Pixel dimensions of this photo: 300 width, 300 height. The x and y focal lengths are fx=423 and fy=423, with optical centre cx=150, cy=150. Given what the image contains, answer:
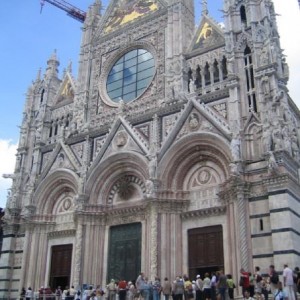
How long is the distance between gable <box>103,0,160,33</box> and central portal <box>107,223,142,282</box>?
13.1m

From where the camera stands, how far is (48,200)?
78.6 feet

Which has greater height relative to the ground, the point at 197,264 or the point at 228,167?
the point at 228,167

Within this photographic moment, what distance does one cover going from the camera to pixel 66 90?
1079 inches

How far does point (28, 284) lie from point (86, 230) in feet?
15.2

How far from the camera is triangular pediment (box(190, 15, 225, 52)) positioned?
2146 centimetres

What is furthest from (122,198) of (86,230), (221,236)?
(221,236)

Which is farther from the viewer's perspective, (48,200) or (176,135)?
(48,200)

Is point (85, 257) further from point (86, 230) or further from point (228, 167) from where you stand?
point (228, 167)

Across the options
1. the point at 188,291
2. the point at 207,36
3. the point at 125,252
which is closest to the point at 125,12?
the point at 207,36

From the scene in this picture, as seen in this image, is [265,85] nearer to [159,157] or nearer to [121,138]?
[159,157]

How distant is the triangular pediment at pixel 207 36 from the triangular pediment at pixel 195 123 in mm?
3643

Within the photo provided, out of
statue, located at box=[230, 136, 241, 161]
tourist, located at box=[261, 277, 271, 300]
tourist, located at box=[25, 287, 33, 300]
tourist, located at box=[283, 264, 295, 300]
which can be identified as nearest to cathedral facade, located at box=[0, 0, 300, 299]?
statue, located at box=[230, 136, 241, 161]

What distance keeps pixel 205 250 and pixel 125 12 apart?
1645cm

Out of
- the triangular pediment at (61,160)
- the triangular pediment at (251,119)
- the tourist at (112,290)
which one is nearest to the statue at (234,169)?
the triangular pediment at (251,119)
